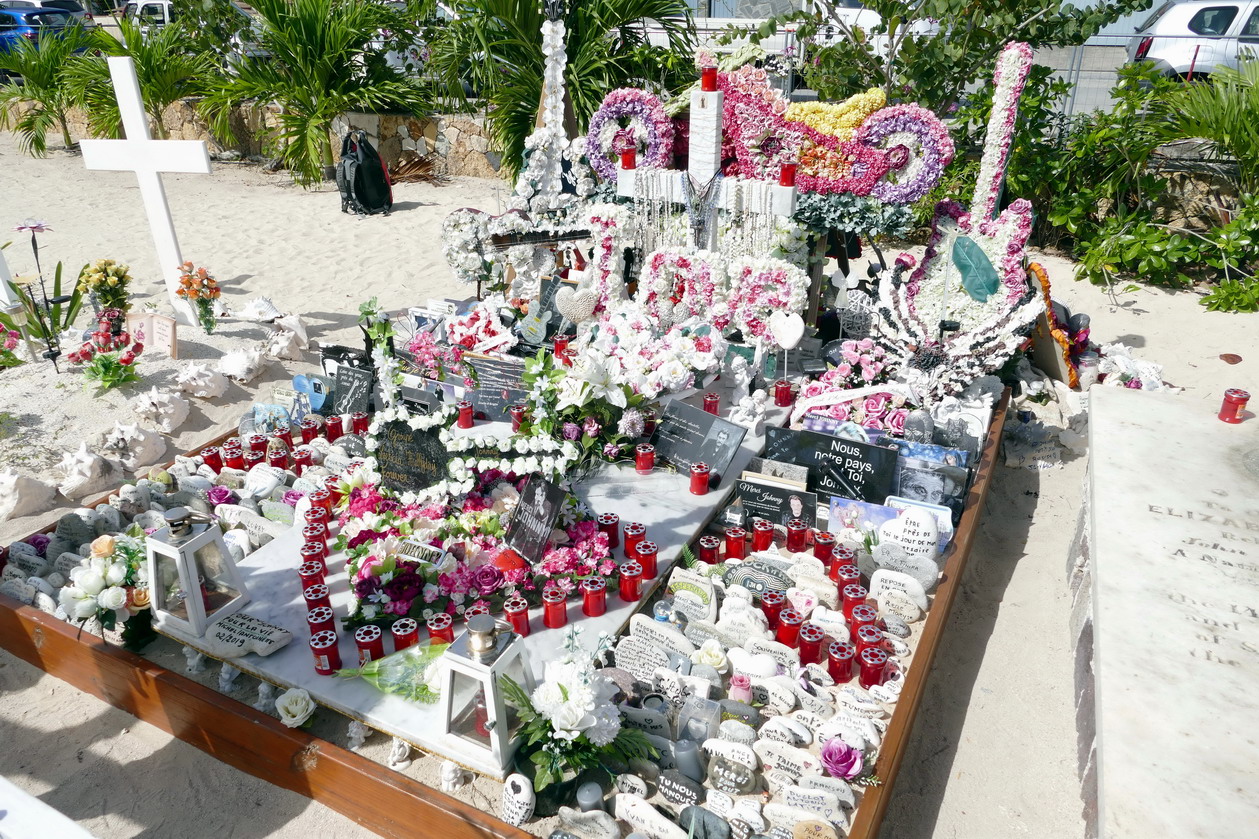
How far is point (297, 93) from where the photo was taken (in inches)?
481

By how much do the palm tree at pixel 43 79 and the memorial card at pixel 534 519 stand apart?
1432 centimetres

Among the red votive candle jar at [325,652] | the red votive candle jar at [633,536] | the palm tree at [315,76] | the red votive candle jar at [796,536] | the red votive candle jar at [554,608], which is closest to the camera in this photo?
the red votive candle jar at [325,652]

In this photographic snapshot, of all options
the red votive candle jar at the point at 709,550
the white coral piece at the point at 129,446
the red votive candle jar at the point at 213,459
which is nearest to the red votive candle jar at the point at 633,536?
the red votive candle jar at the point at 709,550

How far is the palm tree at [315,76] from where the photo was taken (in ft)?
39.5

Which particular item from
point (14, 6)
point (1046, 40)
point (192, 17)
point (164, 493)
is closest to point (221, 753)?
point (164, 493)

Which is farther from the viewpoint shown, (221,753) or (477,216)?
(477,216)

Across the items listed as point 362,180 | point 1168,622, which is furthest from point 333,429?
point 362,180

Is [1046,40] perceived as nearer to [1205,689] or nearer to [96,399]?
[1205,689]

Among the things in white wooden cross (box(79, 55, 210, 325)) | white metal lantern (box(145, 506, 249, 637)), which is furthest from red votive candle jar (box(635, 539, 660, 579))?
white wooden cross (box(79, 55, 210, 325))

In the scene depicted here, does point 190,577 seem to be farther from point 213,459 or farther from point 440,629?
point 213,459

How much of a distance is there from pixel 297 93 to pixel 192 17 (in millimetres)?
3950

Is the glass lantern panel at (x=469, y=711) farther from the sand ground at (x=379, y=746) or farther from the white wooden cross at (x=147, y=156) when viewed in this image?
the white wooden cross at (x=147, y=156)

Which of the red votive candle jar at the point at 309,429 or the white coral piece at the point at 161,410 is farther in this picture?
the white coral piece at the point at 161,410

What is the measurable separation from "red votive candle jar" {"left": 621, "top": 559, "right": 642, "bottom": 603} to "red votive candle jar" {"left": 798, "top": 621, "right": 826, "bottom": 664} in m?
0.80
